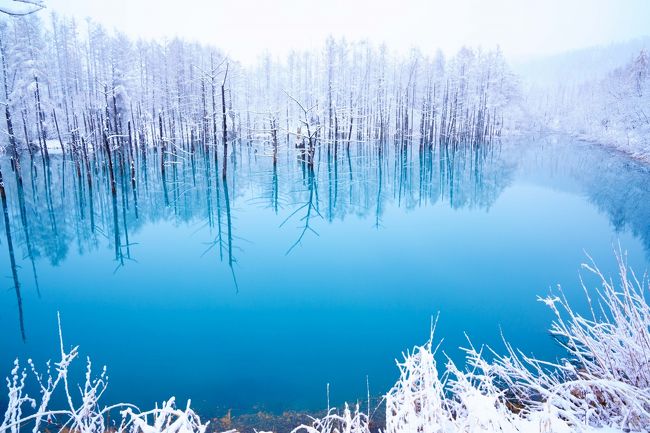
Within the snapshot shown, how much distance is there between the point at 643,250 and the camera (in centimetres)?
1303

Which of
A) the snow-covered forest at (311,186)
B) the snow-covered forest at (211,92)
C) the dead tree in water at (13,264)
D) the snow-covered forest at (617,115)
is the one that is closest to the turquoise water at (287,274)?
the dead tree in water at (13,264)

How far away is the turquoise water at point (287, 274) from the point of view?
7.27 meters

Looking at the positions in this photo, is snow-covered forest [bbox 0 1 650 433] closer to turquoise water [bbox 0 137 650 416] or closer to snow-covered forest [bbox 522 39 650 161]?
turquoise water [bbox 0 137 650 416]

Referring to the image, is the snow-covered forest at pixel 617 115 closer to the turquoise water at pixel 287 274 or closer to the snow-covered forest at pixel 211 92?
the snow-covered forest at pixel 211 92

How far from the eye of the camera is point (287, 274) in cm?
1142

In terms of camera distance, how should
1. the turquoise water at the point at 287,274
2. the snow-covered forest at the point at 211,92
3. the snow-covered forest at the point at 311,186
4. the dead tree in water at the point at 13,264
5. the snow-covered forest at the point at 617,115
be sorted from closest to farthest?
1. the snow-covered forest at the point at 311,186
2. the turquoise water at the point at 287,274
3. the dead tree in water at the point at 13,264
4. the snow-covered forest at the point at 211,92
5. the snow-covered forest at the point at 617,115

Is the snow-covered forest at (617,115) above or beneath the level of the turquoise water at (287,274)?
above

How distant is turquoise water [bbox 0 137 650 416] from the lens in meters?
7.27

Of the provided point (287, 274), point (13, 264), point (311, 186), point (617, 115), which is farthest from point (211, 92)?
point (617, 115)

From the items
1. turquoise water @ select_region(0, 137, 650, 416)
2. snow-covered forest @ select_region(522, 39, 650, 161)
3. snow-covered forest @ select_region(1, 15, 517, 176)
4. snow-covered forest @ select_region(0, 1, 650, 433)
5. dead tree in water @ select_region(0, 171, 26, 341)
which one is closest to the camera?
snow-covered forest @ select_region(0, 1, 650, 433)

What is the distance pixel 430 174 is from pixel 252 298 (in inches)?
803

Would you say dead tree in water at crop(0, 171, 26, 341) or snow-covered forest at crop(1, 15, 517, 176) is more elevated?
snow-covered forest at crop(1, 15, 517, 176)

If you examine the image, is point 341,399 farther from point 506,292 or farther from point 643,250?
point 643,250

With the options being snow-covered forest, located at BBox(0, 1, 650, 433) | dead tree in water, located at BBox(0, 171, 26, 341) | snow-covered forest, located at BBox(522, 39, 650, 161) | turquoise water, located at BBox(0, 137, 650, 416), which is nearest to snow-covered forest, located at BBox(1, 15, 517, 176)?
snow-covered forest, located at BBox(0, 1, 650, 433)
